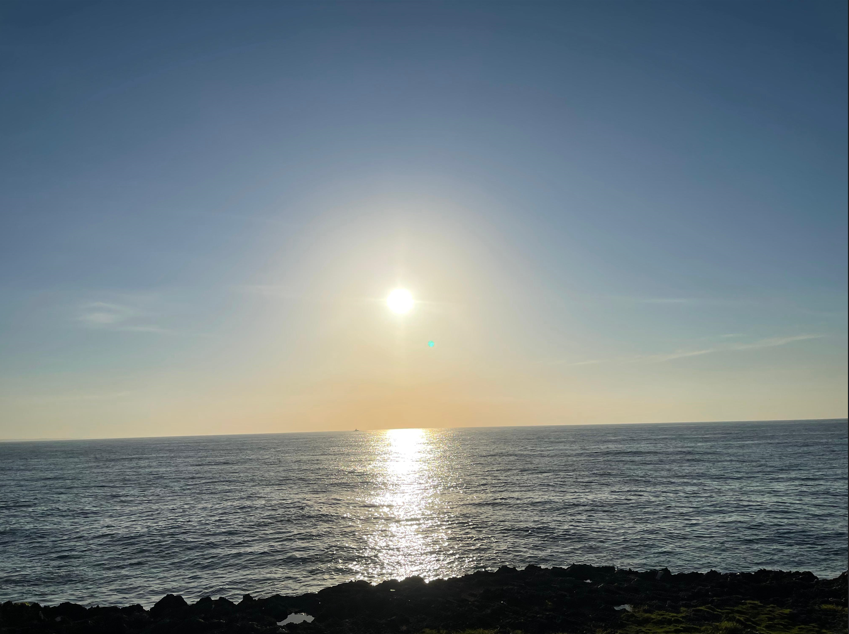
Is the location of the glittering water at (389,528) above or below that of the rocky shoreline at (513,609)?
below

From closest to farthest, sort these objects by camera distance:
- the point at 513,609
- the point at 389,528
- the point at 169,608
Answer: the point at 513,609, the point at 169,608, the point at 389,528

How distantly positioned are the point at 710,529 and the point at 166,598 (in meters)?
44.7

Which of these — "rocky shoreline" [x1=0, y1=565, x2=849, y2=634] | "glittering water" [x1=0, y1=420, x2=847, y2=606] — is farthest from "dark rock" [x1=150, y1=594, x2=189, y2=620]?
"glittering water" [x1=0, y1=420, x2=847, y2=606]

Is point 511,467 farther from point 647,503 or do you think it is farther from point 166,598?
point 166,598

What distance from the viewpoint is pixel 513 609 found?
86.3ft

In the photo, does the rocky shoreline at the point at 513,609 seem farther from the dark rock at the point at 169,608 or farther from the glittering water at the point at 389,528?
the glittering water at the point at 389,528

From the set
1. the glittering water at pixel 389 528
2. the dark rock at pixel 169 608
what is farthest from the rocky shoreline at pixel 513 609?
the glittering water at pixel 389 528

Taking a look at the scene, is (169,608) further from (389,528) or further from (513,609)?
(389,528)

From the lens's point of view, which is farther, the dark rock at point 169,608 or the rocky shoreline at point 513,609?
the dark rock at point 169,608

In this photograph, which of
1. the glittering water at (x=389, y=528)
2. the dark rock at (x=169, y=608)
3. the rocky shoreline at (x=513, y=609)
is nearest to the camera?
the rocky shoreline at (x=513, y=609)

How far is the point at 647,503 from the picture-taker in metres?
60.1

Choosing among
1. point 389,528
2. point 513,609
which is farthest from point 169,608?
point 389,528

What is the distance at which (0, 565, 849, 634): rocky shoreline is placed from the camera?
24188mm

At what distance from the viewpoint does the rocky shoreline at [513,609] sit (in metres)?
24.2
